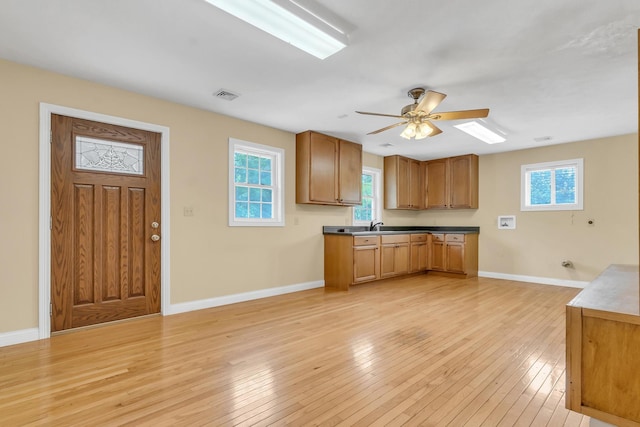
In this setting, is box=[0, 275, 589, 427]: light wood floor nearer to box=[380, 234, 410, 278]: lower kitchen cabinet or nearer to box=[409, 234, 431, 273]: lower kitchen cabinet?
box=[380, 234, 410, 278]: lower kitchen cabinet

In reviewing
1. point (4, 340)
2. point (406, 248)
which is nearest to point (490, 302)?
point (406, 248)

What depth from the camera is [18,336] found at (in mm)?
2764

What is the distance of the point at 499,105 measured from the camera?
3.70 m

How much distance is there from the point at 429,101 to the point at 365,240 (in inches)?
108

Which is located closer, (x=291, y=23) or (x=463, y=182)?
(x=291, y=23)

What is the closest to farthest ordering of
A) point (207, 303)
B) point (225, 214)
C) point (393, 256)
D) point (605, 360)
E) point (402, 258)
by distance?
point (605, 360), point (207, 303), point (225, 214), point (393, 256), point (402, 258)

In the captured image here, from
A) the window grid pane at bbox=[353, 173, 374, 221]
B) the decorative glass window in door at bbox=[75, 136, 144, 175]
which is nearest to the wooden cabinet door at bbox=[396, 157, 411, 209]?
the window grid pane at bbox=[353, 173, 374, 221]

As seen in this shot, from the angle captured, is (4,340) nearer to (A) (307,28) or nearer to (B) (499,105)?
(A) (307,28)

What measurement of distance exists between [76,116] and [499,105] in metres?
4.53

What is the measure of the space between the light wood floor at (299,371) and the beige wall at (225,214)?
66 centimetres

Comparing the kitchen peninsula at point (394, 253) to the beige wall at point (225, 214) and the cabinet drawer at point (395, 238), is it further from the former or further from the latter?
the beige wall at point (225, 214)

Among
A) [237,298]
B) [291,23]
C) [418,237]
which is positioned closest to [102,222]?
[237,298]

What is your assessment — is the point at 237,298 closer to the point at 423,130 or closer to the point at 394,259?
the point at 394,259

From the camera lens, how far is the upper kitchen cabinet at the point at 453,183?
20.8ft
